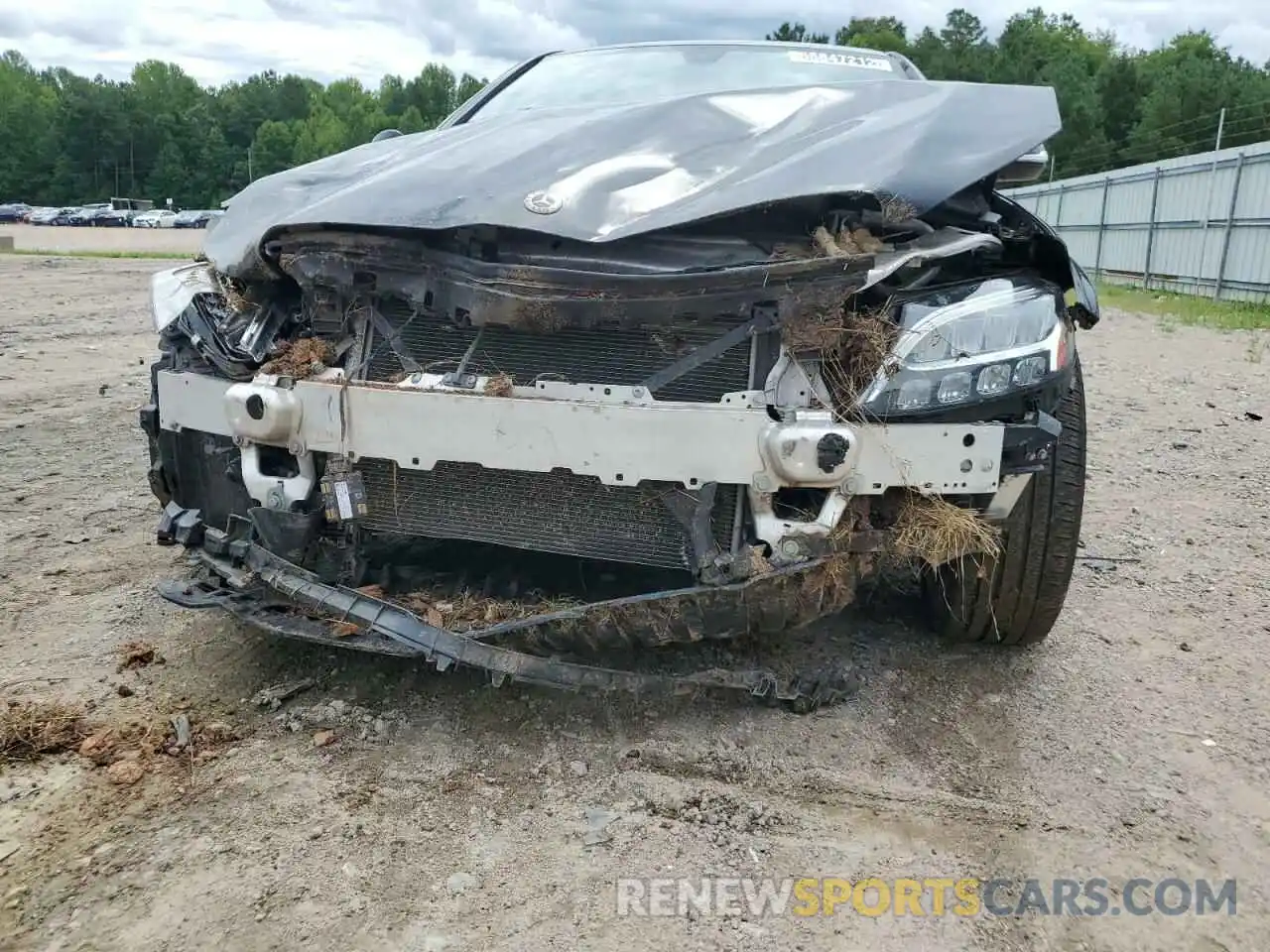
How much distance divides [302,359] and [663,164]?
1.03 m

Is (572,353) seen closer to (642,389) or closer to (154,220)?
(642,389)

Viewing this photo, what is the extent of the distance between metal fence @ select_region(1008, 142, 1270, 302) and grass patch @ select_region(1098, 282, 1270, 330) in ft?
0.99

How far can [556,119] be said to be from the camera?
2.91 m

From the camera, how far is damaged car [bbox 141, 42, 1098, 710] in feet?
7.23

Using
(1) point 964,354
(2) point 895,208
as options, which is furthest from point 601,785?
(2) point 895,208

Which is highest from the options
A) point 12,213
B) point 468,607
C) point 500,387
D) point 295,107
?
point 295,107

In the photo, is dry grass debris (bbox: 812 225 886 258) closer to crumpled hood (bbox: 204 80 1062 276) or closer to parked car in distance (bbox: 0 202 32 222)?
crumpled hood (bbox: 204 80 1062 276)

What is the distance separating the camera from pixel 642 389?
2275 mm

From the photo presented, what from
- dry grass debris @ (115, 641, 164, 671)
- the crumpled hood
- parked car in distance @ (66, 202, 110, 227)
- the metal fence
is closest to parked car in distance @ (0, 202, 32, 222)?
parked car in distance @ (66, 202, 110, 227)

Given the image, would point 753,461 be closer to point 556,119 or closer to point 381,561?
point 381,561

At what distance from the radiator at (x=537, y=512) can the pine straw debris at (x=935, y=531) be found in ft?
1.26

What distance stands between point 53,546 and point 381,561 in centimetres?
164

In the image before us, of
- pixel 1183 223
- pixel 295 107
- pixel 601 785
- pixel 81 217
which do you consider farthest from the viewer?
pixel 295 107

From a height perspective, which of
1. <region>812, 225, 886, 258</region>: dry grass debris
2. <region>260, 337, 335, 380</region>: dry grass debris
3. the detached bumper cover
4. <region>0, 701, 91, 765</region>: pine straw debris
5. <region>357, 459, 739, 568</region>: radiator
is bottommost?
<region>0, 701, 91, 765</region>: pine straw debris
